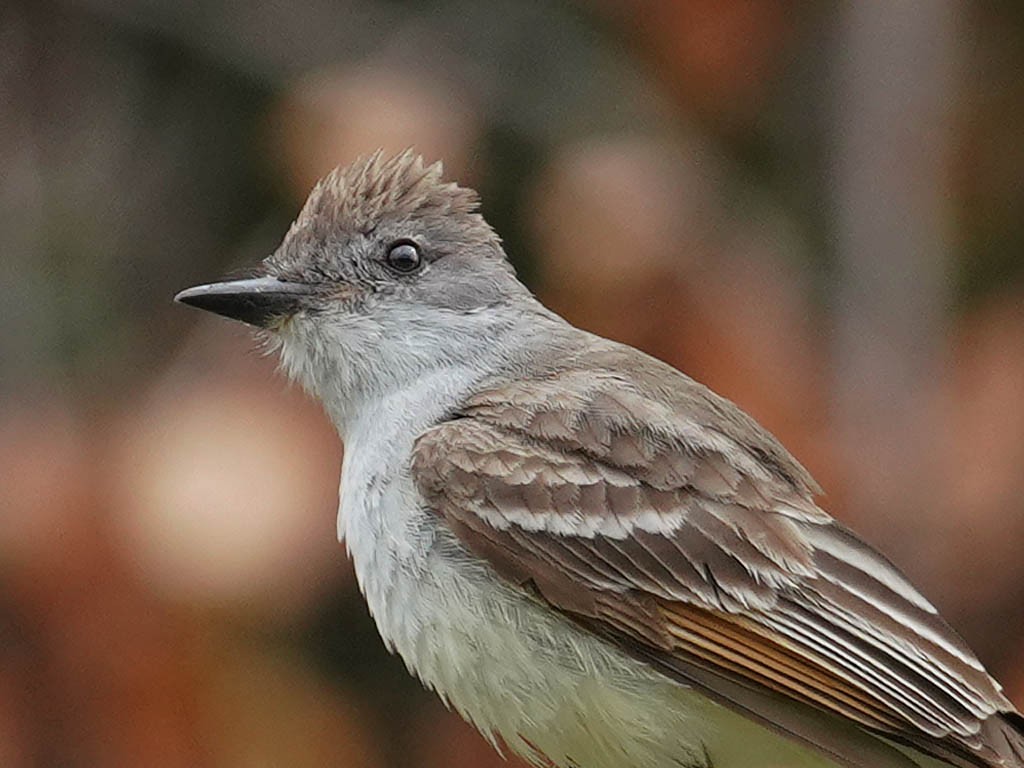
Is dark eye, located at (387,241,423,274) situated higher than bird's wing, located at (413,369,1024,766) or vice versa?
dark eye, located at (387,241,423,274)

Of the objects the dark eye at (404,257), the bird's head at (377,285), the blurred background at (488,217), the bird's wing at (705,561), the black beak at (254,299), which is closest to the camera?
the bird's wing at (705,561)

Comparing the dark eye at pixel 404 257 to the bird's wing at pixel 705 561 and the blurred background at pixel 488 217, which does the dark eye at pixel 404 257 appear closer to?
the bird's wing at pixel 705 561

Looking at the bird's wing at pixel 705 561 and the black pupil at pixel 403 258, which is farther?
the black pupil at pixel 403 258

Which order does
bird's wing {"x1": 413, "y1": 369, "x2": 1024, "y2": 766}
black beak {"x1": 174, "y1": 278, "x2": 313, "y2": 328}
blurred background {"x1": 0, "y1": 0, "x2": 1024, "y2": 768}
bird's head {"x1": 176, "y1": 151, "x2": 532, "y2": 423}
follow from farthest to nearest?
blurred background {"x1": 0, "y1": 0, "x2": 1024, "y2": 768}, bird's head {"x1": 176, "y1": 151, "x2": 532, "y2": 423}, black beak {"x1": 174, "y1": 278, "x2": 313, "y2": 328}, bird's wing {"x1": 413, "y1": 369, "x2": 1024, "y2": 766}

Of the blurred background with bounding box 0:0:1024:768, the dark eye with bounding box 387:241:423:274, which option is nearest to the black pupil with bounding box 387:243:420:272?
the dark eye with bounding box 387:241:423:274

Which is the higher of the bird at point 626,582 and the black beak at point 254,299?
the black beak at point 254,299

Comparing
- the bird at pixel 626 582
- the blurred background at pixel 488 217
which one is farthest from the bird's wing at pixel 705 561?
the blurred background at pixel 488 217

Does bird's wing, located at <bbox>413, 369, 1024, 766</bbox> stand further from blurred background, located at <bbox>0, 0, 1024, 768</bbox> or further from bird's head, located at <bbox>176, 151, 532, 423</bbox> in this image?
blurred background, located at <bbox>0, 0, 1024, 768</bbox>
